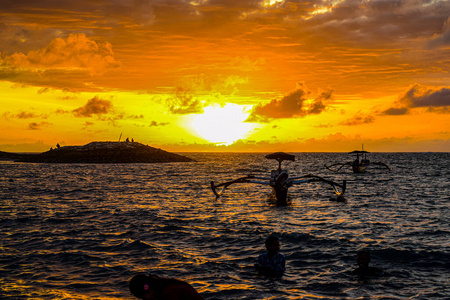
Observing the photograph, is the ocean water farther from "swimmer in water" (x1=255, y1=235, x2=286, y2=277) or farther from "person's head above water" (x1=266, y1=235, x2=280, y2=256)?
"person's head above water" (x1=266, y1=235, x2=280, y2=256)

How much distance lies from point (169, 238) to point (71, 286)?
8.22 m

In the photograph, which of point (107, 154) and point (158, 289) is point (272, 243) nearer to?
point (158, 289)

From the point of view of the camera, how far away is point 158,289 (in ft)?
28.4

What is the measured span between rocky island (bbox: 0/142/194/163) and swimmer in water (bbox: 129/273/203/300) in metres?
129

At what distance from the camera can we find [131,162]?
135750mm

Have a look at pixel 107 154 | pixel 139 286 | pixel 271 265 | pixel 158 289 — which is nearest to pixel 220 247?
pixel 271 265

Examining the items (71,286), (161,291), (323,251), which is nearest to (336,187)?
(323,251)

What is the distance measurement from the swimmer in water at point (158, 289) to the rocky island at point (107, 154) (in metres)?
129

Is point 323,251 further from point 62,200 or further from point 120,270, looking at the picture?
point 62,200

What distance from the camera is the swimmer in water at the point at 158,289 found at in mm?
8320

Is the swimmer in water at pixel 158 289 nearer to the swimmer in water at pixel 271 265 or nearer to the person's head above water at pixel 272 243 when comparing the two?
the person's head above water at pixel 272 243

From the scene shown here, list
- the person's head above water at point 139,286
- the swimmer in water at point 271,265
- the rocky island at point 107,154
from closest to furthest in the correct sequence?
1. the person's head above water at point 139,286
2. the swimmer in water at point 271,265
3. the rocky island at point 107,154

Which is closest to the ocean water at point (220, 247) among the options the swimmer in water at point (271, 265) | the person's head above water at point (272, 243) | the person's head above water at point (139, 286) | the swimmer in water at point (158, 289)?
the swimmer in water at point (271, 265)

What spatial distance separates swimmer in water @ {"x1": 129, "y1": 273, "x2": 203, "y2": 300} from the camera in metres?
8.32
